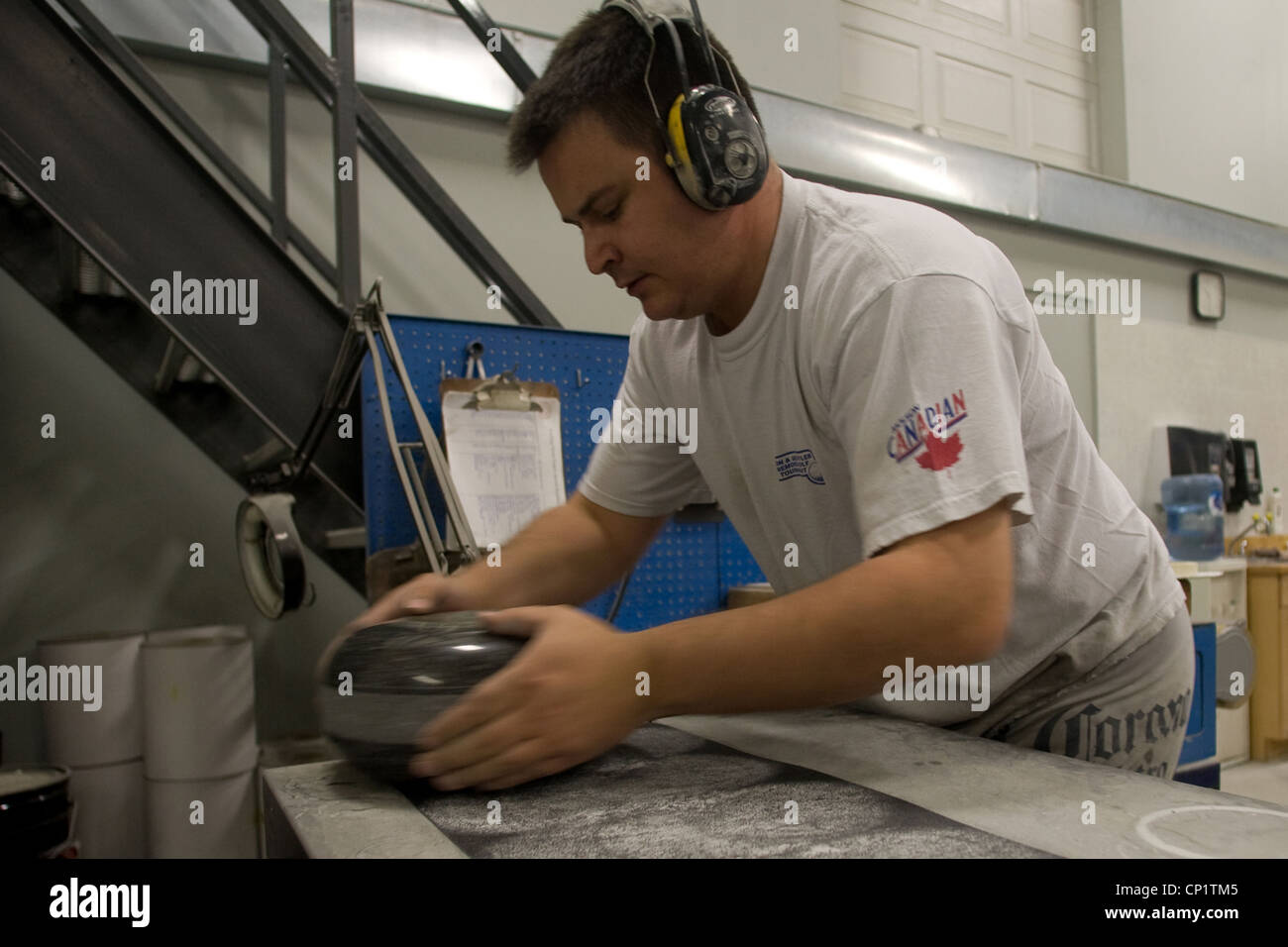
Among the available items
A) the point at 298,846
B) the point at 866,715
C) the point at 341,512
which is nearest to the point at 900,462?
the point at 866,715

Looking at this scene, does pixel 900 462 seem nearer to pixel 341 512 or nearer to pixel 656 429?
pixel 656 429

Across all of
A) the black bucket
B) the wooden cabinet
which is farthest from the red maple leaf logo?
the wooden cabinet

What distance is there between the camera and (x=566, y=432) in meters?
1.97

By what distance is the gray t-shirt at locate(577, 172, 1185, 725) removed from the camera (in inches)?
26.3

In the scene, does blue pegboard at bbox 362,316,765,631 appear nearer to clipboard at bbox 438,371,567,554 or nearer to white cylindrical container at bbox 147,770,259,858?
clipboard at bbox 438,371,567,554

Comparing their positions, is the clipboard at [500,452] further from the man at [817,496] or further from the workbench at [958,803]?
the workbench at [958,803]

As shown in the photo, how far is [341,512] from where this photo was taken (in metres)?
2.16

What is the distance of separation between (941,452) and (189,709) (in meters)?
1.74

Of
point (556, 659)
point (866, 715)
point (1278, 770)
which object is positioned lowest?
point (1278, 770)

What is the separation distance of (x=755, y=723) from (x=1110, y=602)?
0.39 m

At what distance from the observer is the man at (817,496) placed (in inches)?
25.8

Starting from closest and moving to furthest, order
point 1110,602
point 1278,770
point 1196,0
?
point 1110,602, point 1278,770, point 1196,0

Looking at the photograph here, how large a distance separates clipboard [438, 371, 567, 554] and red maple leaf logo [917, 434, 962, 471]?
1.18 metres
